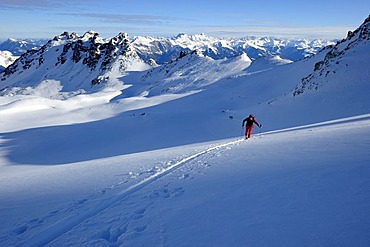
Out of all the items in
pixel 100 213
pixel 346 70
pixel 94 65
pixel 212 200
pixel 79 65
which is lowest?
pixel 100 213

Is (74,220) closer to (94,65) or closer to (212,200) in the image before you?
(212,200)

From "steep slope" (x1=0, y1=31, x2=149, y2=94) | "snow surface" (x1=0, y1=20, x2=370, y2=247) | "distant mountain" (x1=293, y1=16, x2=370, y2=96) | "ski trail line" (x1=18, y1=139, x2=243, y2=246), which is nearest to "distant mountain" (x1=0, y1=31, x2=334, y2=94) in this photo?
"steep slope" (x1=0, y1=31, x2=149, y2=94)

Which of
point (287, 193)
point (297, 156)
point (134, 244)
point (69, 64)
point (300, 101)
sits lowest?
point (134, 244)

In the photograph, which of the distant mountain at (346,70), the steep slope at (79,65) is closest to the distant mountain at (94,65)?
the steep slope at (79,65)

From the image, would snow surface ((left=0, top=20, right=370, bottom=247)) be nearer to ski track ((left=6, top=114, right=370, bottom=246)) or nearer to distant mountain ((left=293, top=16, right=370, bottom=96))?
ski track ((left=6, top=114, right=370, bottom=246))

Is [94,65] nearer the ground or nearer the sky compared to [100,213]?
nearer the sky

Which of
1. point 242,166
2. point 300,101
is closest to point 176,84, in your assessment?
point 300,101

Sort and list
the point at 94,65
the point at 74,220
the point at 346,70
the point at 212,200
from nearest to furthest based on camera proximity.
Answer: the point at 212,200
the point at 74,220
the point at 346,70
the point at 94,65

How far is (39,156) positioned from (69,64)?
123359mm

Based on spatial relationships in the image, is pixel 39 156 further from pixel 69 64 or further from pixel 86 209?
pixel 69 64

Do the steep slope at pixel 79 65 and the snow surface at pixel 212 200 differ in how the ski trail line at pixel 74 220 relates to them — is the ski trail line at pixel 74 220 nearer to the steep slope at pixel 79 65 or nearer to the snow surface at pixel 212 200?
the snow surface at pixel 212 200

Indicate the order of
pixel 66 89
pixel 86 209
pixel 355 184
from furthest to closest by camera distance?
pixel 66 89 < pixel 86 209 < pixel 355 184

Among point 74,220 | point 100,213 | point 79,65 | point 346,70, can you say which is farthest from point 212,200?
point 79,65

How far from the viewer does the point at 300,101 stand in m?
31.0
